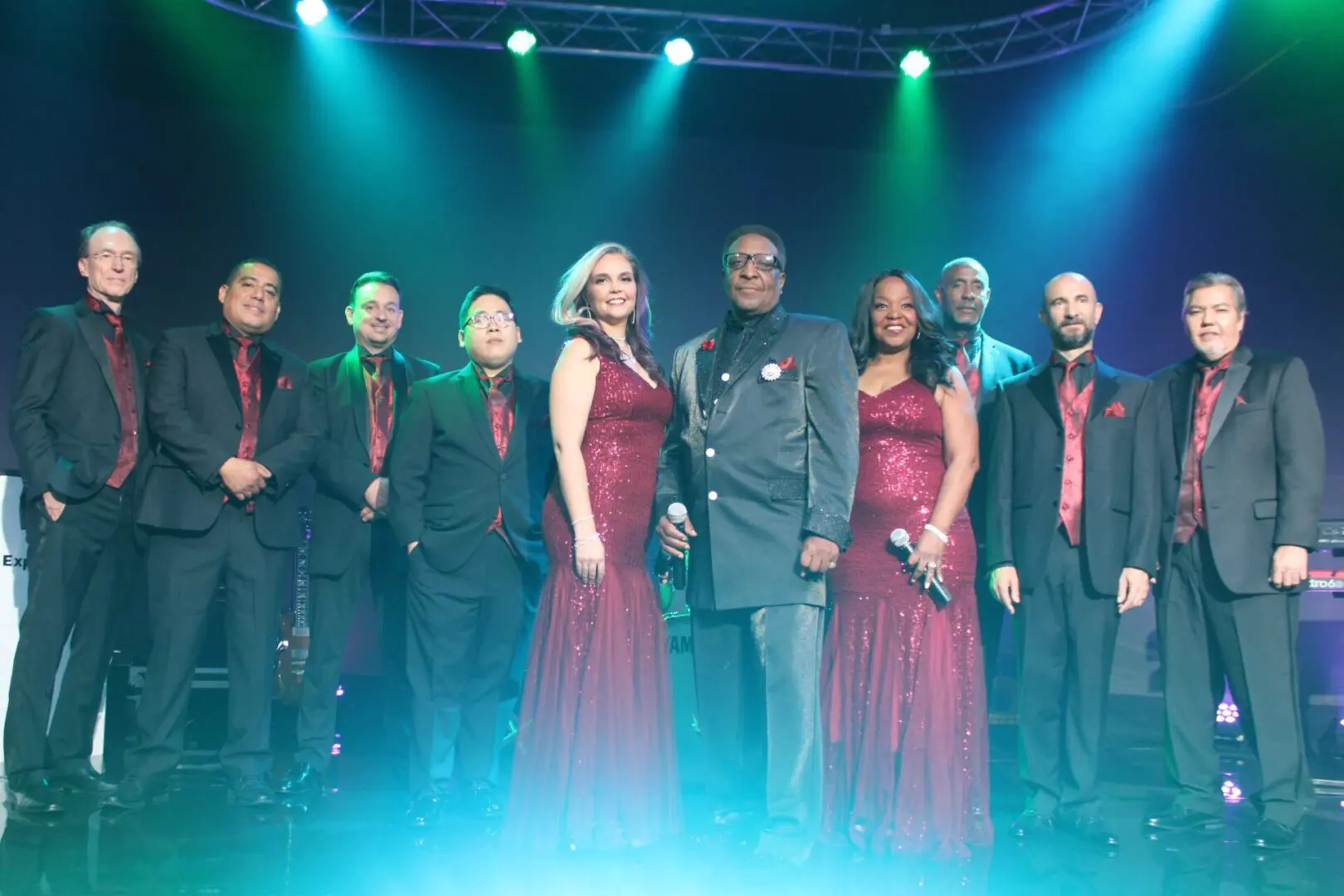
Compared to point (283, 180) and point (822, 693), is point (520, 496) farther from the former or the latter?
point (283, 180)

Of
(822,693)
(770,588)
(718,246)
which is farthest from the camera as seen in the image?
(718,246)

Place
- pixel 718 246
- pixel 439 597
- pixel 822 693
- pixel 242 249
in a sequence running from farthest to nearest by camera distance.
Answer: pixel 718 246 → pixel 242 249 → pixel 439 597 → pixel 822 693

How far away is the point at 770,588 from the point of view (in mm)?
3412

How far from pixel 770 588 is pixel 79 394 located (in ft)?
8.58

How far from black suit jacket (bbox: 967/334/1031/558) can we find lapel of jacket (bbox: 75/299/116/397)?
318 centimetres

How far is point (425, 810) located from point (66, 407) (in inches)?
76.6

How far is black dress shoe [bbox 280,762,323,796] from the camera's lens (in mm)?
4234

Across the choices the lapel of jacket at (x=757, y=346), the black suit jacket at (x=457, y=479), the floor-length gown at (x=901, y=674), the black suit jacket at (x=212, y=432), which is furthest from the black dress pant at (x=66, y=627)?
the floor-length gown at (x=901, y=674)

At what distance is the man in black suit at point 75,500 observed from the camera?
3.97 meters

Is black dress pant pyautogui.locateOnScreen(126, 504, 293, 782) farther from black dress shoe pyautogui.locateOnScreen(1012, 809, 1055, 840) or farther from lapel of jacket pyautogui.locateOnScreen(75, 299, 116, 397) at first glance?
black dress shoe pyautogui.locateOnScreen(1012, 809, 1055, 840)

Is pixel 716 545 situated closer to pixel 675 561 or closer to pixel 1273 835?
pixel 675 561

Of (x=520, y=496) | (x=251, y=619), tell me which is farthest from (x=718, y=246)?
(x=251, y=619)

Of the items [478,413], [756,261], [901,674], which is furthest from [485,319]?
[901,674]

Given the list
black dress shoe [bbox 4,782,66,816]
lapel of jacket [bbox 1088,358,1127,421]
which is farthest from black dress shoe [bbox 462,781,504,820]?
lapel of jacket [bbox 1088,358,1127,421]
